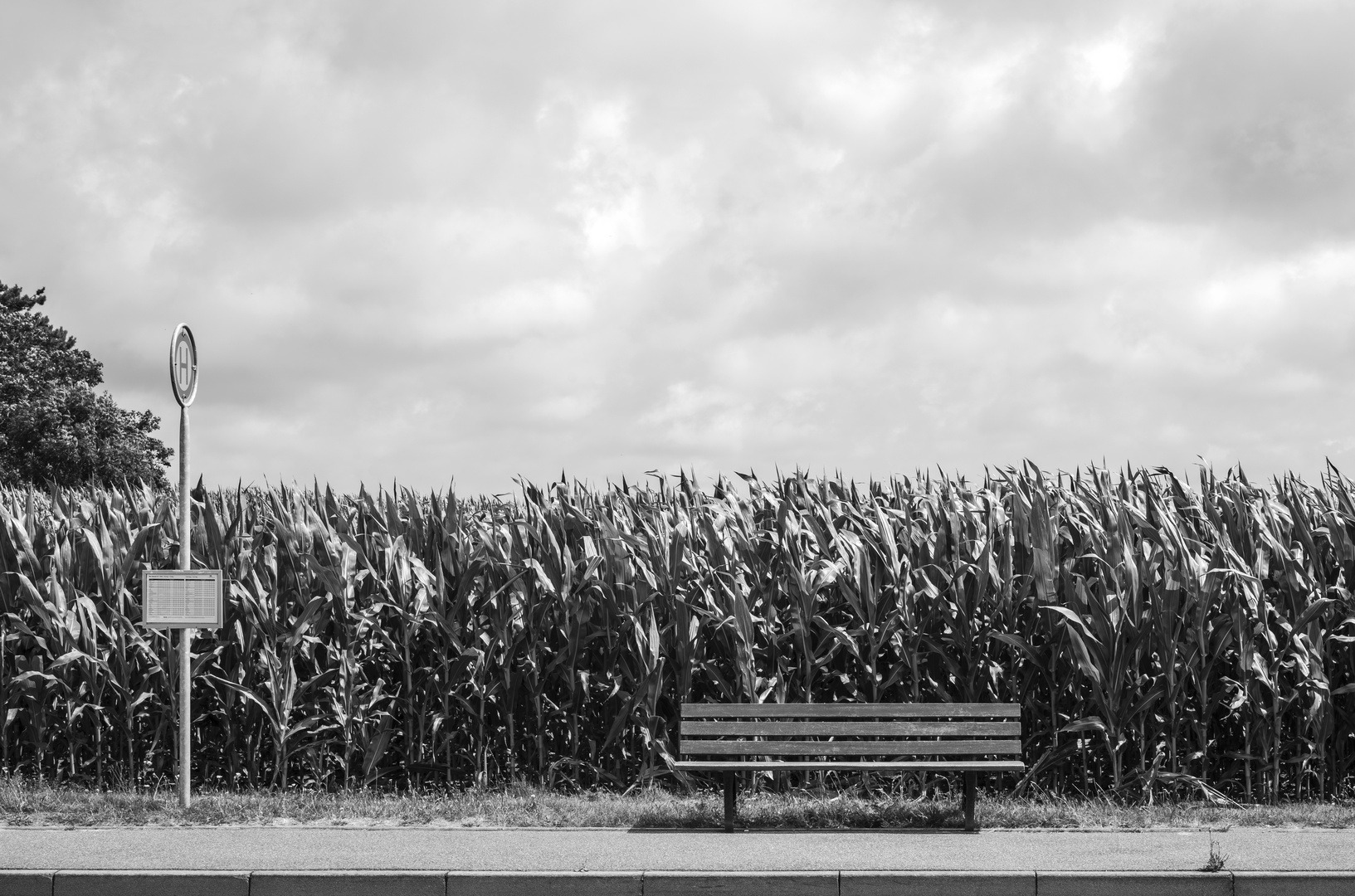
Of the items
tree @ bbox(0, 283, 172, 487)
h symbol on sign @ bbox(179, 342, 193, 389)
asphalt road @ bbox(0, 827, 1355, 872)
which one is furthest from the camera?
tree @ bbox(0, 283, 172, 487)

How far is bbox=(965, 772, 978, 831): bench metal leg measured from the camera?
7.89 meters

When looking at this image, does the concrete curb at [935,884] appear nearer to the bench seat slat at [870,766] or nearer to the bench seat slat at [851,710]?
the bench seat slat at [870,766]

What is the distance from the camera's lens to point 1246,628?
28.5 ft

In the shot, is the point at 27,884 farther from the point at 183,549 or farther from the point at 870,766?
the point at 870,766

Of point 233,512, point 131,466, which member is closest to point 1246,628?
point 233,512

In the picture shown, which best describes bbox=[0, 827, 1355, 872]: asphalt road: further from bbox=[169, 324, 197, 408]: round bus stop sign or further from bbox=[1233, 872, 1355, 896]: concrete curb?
bbox=[169, 324, 197, 408]: round bus stop sign

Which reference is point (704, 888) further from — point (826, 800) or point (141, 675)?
point (141, 675)

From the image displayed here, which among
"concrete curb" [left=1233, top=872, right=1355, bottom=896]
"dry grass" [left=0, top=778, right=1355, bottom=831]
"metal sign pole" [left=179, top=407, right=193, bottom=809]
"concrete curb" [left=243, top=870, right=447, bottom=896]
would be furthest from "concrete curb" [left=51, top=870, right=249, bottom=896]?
"concrete curb" [left=1233, top=872, right=1355, bottom=896]

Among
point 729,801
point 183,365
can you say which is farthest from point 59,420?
point 729,801

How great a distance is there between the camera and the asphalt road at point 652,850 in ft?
23.0

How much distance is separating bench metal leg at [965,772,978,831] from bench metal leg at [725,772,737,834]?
138 centimetres

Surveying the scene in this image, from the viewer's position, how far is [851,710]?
8.20m

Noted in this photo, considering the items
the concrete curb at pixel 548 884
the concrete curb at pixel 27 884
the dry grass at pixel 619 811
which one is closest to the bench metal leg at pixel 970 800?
the dry grass at pixel 619 811

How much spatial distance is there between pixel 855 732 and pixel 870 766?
0.24 metres
